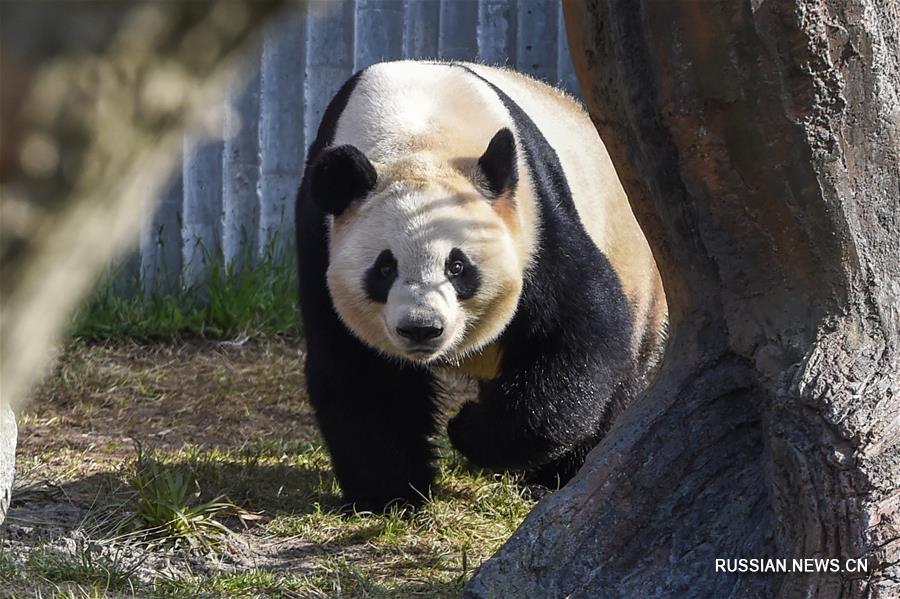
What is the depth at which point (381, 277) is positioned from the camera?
442cm

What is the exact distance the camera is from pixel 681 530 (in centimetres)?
349

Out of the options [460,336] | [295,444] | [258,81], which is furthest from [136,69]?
[258,81]

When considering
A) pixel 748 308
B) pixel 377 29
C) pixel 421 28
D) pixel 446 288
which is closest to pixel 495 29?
pixel 421 28

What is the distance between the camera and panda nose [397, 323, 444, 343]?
4.22 meters

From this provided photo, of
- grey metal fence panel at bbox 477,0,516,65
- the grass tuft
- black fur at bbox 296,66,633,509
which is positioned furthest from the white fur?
grey metal fence panel at bbox 477,0,516,65

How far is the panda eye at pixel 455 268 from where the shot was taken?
442cm

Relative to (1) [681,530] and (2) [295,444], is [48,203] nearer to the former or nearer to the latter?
(1) [681,530]

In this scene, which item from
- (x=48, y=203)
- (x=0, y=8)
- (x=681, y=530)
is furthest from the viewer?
(x=681, y=530)

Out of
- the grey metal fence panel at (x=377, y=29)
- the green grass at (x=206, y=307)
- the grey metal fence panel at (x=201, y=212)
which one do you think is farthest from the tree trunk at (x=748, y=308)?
the grey metal fence panel at (x=201, y=212)

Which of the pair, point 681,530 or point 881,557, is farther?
point 681,530

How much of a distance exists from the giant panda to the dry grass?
29 centimetres

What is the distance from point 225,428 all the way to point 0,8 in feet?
17.2

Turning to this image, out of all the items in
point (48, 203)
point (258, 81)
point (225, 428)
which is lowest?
point (225, 428)

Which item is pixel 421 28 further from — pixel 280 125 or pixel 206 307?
pixel 206 307
